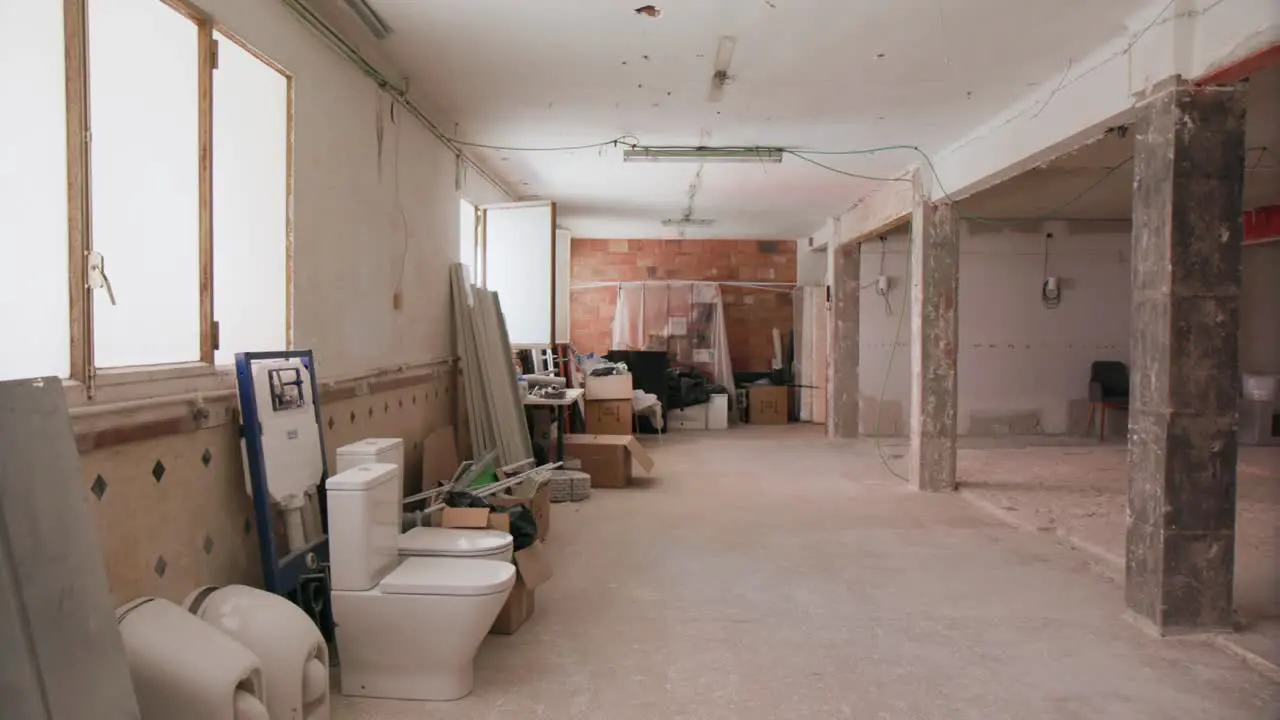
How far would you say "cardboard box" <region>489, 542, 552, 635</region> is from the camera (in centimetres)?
291

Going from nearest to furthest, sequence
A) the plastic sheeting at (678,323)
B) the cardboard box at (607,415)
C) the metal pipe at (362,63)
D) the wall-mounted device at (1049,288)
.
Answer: the metal pipe at (362,63) → the cardboard box at (607,415) → the wall-mounted device at (1049,288) → the plastic sheeting at (678,323)

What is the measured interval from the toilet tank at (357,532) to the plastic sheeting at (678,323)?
7.41m

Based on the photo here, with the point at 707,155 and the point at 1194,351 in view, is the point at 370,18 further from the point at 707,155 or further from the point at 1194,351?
the point at 1194,351

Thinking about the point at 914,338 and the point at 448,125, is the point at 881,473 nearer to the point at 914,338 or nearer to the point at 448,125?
the point at 914,338

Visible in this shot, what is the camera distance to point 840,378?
333 inches

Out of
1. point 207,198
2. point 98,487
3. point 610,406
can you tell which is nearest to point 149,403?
point 98,487

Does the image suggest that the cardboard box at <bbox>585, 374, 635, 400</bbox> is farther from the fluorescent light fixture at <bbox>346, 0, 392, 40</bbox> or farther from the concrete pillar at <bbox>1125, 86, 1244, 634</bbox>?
the concrete pillar at <bbox>1125, 86, 1244, 634</bbox>

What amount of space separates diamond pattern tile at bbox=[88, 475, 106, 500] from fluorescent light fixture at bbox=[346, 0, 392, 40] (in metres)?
1.98

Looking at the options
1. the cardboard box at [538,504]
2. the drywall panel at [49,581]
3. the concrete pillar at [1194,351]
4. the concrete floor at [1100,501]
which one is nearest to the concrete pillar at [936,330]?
the concrete floor at [1100,501]

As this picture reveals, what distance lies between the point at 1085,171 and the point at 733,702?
5.35 metres

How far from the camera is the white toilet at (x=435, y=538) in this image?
8.54ft

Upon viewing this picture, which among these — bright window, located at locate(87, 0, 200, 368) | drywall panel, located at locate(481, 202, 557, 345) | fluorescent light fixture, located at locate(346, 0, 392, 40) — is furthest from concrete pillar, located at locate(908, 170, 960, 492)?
bright window, located at locate(87, 0, 200, 368)

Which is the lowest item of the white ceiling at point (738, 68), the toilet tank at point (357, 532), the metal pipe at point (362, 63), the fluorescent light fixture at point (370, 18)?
the toilet tank at point (357, 532)

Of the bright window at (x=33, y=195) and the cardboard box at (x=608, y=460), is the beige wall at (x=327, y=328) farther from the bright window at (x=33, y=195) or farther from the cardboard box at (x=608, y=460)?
the cardboard box at (x=608, y=460)
